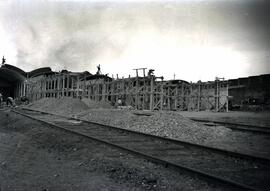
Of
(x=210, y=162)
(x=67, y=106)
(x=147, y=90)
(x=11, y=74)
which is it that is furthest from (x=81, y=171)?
(x=11, y=74)

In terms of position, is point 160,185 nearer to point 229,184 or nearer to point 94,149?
point 229,184

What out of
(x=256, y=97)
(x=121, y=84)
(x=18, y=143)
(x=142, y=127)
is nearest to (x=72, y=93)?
(x=121, y=84)

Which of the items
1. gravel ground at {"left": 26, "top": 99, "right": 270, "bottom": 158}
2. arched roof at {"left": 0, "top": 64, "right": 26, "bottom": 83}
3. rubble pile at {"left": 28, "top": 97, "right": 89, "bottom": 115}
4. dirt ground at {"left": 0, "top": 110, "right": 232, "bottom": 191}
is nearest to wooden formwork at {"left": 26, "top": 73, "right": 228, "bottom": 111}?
rubble pile at {"left": 28, "top": 97, "right": 89, "bottom": 115}

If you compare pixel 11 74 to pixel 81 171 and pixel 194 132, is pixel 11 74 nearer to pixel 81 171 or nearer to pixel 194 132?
pixel 194 132

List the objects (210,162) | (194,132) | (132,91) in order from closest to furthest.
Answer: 1. (210,162)
2. (194,132)
3. (132,91)

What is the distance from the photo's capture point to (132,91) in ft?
82.8

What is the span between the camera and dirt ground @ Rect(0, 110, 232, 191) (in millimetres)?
4812

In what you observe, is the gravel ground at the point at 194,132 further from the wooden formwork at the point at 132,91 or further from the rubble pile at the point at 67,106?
the wooden formwork at the point at 132,91

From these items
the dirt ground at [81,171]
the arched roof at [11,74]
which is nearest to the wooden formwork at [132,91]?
the arched roof at [11,74]

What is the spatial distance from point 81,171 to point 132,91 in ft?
64.3

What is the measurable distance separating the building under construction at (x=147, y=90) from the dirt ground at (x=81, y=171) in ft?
44.3

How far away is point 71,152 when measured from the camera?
7730mm

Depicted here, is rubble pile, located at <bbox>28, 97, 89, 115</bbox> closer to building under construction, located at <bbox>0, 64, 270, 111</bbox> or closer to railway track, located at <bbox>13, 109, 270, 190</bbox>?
building under construction, located at <bbox>0, 64, 270, 111</bbox>

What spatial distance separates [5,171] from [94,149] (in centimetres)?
290
